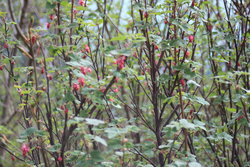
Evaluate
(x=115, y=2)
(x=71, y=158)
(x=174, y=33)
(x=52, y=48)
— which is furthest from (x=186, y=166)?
(x=115, y=2)

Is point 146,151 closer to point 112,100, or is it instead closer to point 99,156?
point 112,100

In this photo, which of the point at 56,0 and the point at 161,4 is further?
the point at 161,4

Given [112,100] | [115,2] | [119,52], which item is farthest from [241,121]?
[115,2]

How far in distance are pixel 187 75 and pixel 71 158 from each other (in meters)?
1.22

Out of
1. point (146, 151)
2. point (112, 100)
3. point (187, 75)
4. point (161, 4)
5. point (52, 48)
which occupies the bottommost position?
point (146, 151)

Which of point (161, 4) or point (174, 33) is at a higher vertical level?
point (161, 4)

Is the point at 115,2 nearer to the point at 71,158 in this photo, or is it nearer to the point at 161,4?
the point at 161,4

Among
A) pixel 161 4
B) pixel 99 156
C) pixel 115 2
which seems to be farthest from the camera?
pixel 115 2

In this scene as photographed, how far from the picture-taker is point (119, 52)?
2.14 m

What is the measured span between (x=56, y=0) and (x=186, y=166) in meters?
1.84

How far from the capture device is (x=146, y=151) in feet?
9.16

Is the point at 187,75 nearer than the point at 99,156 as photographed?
No

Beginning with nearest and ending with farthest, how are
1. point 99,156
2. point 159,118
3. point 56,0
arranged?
point 99,156
point 56,0
point 159,118

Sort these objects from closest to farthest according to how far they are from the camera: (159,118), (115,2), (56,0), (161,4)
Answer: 1. (56,0)
2. (161,4)
3. (159,118)
4. (115,2)
